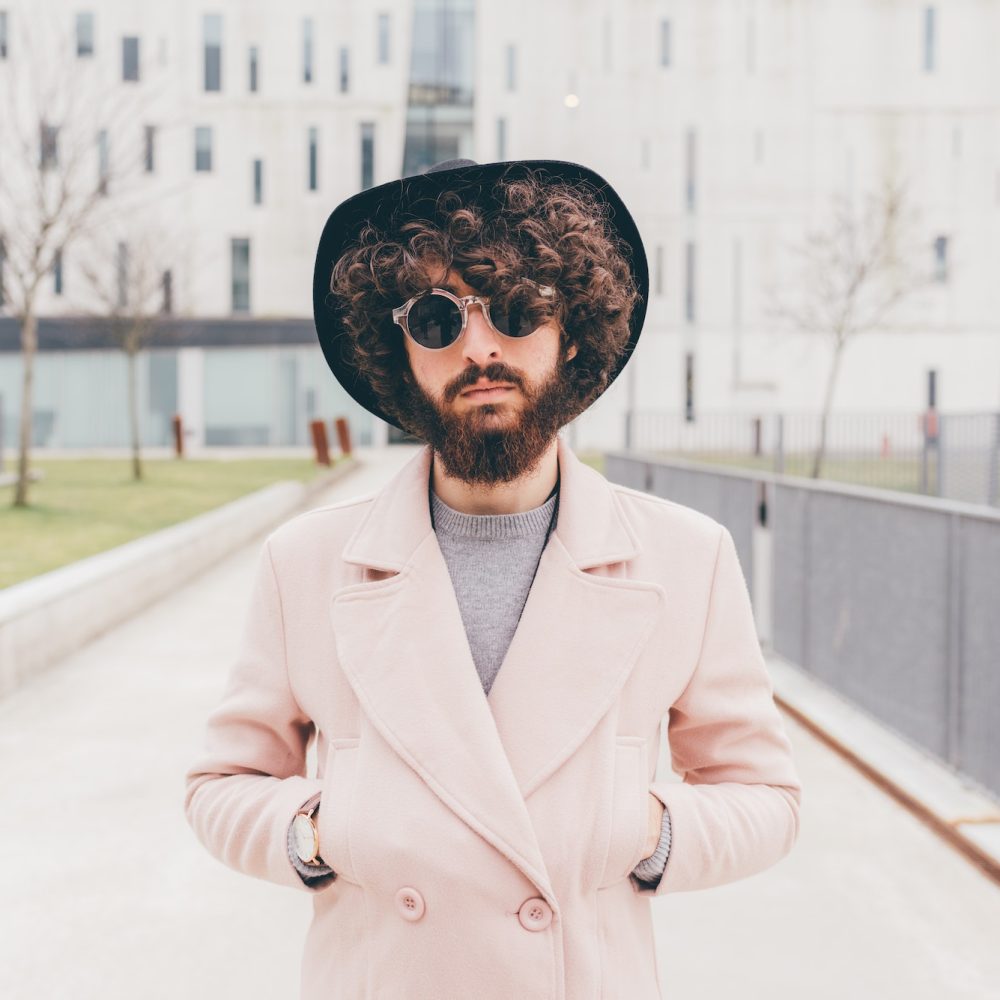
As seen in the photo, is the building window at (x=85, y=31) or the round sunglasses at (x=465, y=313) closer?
the round sunglasses at (x=465, y=313)

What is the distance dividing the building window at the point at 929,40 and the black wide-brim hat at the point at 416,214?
41138 millimetres

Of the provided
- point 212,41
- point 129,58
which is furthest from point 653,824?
point 212,41

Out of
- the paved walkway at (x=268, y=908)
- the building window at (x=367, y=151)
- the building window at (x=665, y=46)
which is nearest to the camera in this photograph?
the paved walkway at (x=268, y=908)

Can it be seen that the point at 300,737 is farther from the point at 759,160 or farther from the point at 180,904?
the point at 759,160

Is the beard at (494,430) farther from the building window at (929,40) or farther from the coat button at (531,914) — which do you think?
the building window at (929,40)

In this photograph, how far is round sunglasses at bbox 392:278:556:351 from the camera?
5.60ft

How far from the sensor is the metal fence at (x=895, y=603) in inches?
187

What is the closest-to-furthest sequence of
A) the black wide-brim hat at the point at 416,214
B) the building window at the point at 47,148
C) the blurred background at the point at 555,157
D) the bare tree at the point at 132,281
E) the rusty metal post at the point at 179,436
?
the black wide-brim hat at the point at 416,214
the building window at the point at 47,148
the bare tree at the point at 132,281
the blurred background at the point at 555,157
the rusty metal post at the point at 179,436

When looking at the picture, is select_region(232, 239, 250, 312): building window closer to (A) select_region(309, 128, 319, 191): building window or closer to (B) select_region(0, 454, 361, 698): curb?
(A) select_region(309, 128, 319, 191): building window

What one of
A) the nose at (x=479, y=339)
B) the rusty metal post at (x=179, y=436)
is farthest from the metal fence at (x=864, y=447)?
the rusty metal post at (x=179, y=436)

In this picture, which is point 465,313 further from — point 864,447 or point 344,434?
point 344,434

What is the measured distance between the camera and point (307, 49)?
38875 millimetres

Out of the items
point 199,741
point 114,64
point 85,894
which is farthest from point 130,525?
point 114,64

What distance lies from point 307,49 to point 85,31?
732 cm
